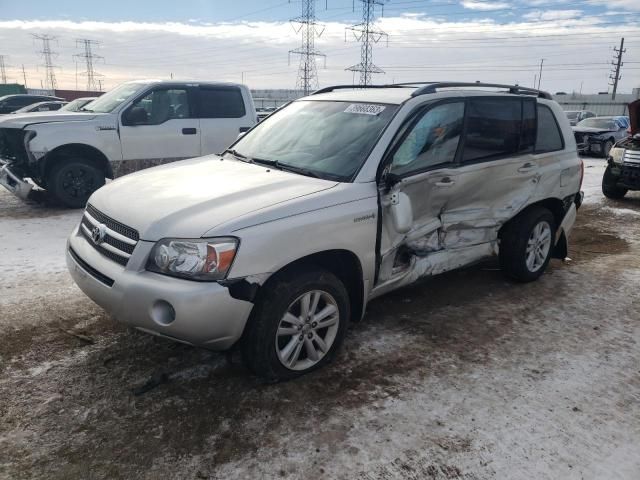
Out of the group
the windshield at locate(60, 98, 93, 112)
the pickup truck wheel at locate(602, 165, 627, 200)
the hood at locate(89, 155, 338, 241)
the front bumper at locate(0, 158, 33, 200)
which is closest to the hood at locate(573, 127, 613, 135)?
the pickup truck wheel at locate(602, 165, 627, 200)

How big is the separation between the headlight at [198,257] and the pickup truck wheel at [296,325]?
1.06ft

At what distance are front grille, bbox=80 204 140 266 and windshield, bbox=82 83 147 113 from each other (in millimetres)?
5087

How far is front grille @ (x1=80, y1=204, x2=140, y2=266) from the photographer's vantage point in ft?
9.32

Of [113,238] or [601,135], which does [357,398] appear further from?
[601,135]

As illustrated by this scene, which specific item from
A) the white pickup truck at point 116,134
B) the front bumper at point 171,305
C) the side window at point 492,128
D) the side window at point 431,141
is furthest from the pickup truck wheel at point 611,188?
the front bumper at point 171,305

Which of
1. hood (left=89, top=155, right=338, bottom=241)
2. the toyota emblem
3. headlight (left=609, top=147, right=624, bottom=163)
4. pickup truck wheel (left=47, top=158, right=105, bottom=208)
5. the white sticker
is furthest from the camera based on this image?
headlight (left=609, top=147, right=624, bottom=163)

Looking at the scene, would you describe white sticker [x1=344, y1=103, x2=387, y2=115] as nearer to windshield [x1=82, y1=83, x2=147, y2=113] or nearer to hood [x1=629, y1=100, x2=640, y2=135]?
windshield [x1=82, y1=83, x2=147, y2=113]

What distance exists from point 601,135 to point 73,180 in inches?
653

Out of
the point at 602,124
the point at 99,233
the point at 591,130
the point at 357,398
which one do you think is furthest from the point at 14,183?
the point at 602,124

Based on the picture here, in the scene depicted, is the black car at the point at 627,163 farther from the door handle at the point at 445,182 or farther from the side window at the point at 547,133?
the door handle at the point at 445,182

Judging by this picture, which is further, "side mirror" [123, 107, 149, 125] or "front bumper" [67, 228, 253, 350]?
"side mirror" [123, 107, 149, 125]

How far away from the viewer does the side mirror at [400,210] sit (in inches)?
129

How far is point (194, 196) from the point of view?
305 cm

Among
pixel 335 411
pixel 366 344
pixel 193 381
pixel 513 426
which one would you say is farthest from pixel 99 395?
pixel 513 426
